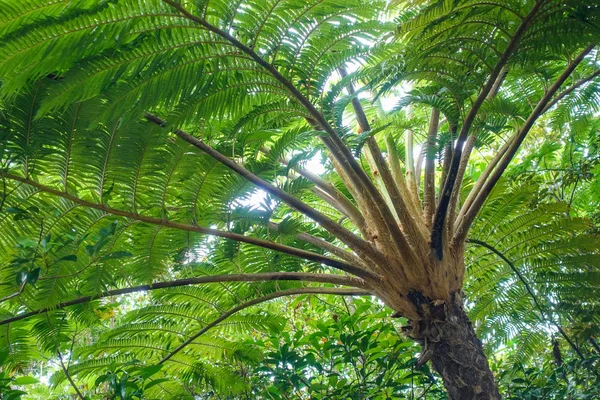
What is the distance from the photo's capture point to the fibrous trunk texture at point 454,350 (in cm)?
188

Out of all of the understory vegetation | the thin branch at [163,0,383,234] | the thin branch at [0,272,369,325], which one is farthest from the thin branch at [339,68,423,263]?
the thin branch at [0,272,369,325]

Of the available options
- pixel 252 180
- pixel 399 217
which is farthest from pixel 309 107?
pixel 399 217

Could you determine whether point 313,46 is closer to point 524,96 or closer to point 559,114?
point 524,96

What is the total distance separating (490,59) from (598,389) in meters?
1.36

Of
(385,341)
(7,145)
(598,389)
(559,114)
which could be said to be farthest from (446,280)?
(7,145)

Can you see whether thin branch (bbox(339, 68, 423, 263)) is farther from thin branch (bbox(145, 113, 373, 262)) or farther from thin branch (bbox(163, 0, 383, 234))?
thin branch (bbox(145, 113, 373, 262))

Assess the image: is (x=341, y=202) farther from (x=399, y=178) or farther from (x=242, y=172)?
(x=242, y=172)

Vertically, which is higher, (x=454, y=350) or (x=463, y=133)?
(x=463, y=133)

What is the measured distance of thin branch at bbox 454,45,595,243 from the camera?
178 cm

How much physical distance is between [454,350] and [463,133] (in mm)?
818

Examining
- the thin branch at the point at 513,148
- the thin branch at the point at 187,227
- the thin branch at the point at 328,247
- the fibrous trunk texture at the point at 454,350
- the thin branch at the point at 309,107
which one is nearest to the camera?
the thin branch at the point at 309,107

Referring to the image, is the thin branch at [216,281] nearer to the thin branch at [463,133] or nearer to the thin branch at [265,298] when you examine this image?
the thin branch at [265,298]

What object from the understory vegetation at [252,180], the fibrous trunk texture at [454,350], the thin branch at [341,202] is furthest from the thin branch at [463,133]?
the thin branch at [341,202]

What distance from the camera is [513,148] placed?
1920 millimetres
